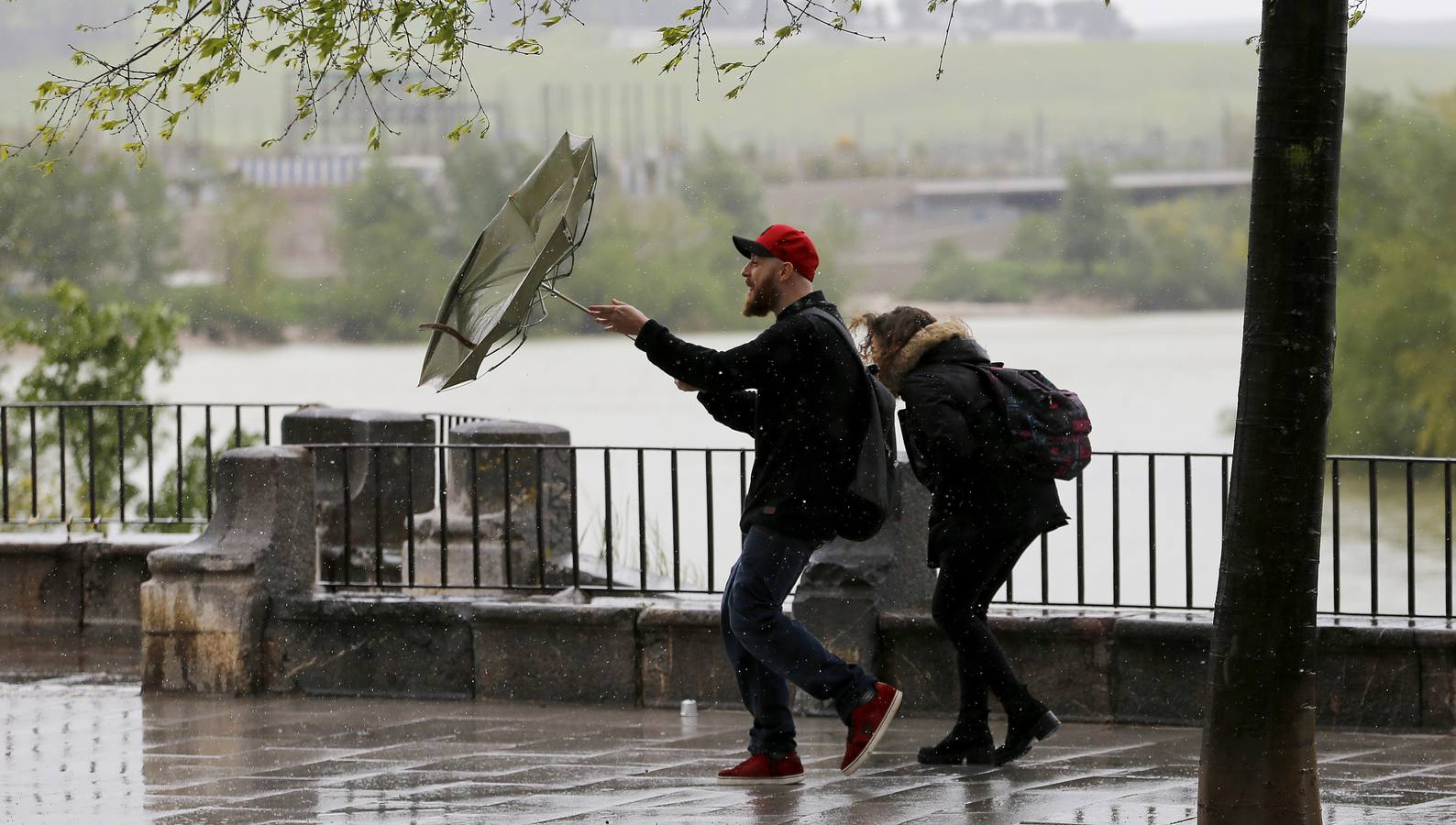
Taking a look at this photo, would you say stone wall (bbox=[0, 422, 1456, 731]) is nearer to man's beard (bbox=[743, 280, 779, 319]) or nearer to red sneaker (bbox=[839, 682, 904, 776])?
red sneaker (bbox=[839, 682, 904, 776])

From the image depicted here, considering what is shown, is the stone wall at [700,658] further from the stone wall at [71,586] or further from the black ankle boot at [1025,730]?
the stone wall at [71,586]

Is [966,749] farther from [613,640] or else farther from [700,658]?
[613,640]

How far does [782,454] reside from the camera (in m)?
5.65

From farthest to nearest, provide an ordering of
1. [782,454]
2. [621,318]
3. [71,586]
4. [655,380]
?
[655,380]
[71,586]
[782,454]
[621,318]

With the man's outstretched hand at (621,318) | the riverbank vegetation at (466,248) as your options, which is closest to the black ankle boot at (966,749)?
the man's outstretched hand at (621,318)

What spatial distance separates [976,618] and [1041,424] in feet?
2.33

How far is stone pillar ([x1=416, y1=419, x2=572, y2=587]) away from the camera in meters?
10.2

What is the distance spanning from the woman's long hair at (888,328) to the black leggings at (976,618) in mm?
724

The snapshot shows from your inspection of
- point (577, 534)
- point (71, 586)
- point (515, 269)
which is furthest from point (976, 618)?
point (71, 586)

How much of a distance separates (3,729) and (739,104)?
87.7m

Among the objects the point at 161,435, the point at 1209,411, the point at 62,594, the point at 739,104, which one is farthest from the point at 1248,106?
the point at 62,594

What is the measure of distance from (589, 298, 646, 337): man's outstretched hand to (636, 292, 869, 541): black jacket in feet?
0.11

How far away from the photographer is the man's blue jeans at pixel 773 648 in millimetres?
5660

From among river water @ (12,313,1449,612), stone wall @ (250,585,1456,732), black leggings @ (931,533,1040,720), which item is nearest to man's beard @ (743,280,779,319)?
black leggings @ (931,533,1040,720)
